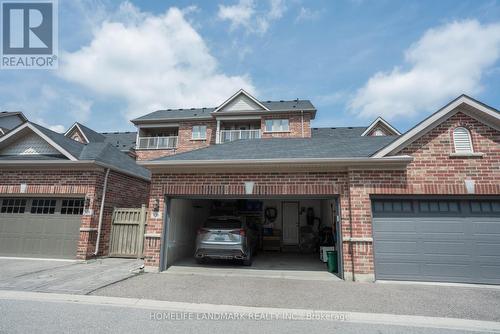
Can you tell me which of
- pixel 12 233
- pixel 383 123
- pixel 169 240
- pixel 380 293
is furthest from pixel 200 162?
pixel 383 123

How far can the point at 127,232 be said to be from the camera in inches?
399

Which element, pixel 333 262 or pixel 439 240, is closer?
pixel 439 240

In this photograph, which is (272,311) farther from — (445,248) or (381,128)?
(381,128)

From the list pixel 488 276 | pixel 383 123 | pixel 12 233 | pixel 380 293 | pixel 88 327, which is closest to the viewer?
pixel 88 327

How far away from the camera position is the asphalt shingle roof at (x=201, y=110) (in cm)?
2150

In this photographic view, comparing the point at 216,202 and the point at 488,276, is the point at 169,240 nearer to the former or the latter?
the point at 216,202

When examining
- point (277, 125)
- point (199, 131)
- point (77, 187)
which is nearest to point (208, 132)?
point (199, 131)

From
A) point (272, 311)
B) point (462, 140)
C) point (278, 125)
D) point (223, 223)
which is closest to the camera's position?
point (272, 311)

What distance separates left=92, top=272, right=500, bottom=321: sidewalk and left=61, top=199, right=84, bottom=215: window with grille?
4.48 meters

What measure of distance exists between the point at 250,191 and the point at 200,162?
1763mm

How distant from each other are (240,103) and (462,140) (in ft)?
54.4

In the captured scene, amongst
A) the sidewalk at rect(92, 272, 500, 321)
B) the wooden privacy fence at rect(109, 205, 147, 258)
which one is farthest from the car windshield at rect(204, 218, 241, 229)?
the wooden privacy fence at rect(109, 205, 147, 258)

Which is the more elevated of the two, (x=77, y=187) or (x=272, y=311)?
(x=77, y=187)

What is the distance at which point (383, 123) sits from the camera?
2262 centimetres
